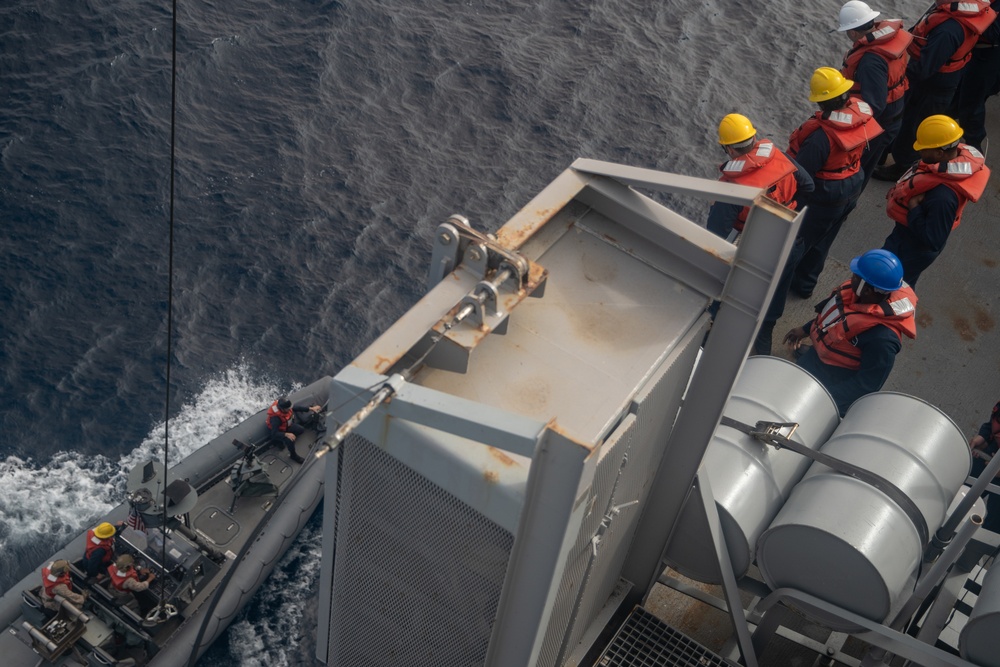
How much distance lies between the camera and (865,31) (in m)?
11.6

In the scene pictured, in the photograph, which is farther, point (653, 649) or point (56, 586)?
point (56, 586)

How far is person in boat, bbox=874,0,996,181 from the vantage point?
1220 cm

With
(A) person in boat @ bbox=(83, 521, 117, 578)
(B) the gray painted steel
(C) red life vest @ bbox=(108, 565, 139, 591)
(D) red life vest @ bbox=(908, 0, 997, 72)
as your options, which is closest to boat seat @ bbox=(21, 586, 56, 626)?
(A) person in boat @ bbox=(83, 521, 117, 578)

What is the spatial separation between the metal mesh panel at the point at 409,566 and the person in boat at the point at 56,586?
668 centimetres

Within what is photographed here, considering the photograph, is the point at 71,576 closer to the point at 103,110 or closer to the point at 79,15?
the point at 103,110

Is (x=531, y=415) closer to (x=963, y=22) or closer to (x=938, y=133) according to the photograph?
(x=938, y=133)

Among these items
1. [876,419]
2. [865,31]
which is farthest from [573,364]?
[865,31]

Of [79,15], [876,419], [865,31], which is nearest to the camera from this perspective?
[876,419]

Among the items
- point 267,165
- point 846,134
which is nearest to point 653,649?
point 846,134

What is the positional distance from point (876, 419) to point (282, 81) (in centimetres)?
1596

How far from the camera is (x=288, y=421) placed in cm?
1356

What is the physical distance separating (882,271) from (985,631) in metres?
3.45

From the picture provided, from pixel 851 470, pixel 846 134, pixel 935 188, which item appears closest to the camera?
pixel 851 470

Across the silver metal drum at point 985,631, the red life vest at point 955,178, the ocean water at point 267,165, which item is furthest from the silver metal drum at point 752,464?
the ocean water at point 267,165
